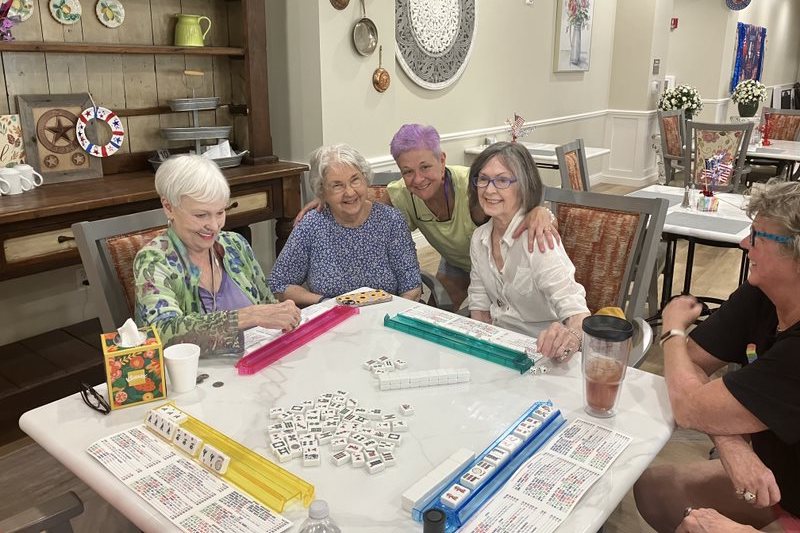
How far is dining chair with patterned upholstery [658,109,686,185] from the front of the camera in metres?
5.54


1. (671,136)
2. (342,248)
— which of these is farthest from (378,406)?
(671,136)

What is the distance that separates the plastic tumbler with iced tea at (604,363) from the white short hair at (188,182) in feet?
3.49

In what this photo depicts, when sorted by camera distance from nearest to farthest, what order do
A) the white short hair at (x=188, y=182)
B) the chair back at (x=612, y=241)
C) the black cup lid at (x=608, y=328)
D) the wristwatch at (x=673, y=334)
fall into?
the black cup lid at (x=608, y=328)
the wristwatch at (x=673, y=334)
the white short hair at (x=188, y=182)
the chair back at (x=612, y=241)

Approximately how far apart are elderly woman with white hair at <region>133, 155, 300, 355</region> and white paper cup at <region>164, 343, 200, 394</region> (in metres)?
0.15

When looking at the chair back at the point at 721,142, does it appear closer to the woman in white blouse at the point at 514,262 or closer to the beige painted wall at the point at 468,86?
the beige painted wall at the point at 468,86

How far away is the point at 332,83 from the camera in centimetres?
368

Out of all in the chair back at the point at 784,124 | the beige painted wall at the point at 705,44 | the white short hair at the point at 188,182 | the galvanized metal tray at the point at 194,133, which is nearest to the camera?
the white short hair at the point at 188,182

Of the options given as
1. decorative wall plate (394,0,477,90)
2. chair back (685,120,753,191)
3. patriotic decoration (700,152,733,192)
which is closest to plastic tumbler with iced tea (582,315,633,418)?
patriotic decoration (700,152,733,192)

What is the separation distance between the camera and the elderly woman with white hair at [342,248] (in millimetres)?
2289

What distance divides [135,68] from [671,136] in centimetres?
436

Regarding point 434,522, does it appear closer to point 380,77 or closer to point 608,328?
point 608,328

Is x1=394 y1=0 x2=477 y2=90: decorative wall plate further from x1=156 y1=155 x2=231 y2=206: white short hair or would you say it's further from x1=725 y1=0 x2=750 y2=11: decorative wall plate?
x1=725 y1=0 x2=750 y2=11: decorative wall plate

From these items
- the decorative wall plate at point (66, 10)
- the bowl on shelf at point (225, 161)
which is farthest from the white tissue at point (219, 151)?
the decorative wall plate at point (66, 10)

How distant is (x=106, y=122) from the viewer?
3.10 meters
